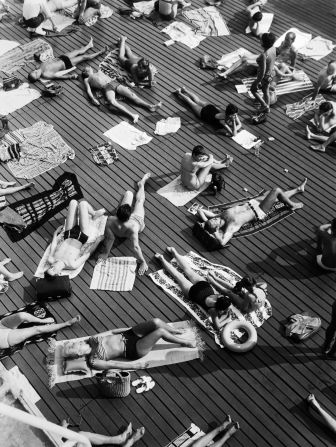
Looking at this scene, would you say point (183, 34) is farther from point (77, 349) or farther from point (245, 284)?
point (77, 349)

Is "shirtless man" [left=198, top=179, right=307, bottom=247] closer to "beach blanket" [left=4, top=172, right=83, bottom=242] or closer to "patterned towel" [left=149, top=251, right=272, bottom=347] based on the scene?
"patterned towel" [left=149, top=251, right=272, bottom=347]

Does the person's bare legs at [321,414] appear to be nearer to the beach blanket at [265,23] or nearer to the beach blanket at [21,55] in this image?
the beach blanket at [265,23]

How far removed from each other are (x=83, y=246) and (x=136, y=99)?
4699 mm

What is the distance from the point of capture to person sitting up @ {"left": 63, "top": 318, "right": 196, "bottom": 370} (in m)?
8.77

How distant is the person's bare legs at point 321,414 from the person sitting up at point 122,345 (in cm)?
238

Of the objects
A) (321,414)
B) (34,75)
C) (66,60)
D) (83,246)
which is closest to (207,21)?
(66,60)

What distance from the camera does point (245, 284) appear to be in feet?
30.6

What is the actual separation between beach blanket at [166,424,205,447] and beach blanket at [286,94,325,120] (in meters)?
8.11

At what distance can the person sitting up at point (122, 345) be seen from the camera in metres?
8.77

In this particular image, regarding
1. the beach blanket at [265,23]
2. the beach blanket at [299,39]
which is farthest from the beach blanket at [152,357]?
the beach blanket at [265,23]

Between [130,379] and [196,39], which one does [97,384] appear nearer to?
[130,379]

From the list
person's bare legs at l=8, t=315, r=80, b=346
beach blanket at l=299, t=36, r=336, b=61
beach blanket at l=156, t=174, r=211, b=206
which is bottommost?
person's bare legs at l=8, t=315, r=80, b=346

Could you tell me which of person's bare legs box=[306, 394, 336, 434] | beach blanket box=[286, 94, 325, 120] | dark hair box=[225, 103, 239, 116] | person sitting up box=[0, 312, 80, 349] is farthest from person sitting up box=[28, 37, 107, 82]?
person's bare legs box=[306, 394, 336, 434]

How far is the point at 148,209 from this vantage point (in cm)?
1150
